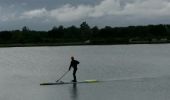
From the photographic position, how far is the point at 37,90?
37.5 m

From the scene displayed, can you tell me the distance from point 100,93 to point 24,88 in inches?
295

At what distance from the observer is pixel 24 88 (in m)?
39.2

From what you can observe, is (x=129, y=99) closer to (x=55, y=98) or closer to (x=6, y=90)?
(x=55, y=98)

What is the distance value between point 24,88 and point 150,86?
8997 millimetres

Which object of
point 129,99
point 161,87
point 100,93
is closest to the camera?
point 129,99

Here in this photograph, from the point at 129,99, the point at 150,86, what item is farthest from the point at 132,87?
the point at 129,99

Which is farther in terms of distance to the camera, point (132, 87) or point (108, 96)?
point (132, 87)

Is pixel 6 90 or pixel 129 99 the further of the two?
pixel 6 90

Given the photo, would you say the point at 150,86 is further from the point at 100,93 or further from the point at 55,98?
the point at 55,98

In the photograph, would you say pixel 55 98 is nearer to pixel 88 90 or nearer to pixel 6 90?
pixel 88 90

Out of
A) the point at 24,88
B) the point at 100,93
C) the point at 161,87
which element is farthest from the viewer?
the point at 24,88

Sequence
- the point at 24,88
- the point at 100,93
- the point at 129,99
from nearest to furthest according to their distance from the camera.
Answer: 1. the point at 129,99
2. the point at 100,93
3. the point at 24,88

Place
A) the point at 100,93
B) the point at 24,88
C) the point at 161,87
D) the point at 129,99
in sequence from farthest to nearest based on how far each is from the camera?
1. the point at 24,88
2. the point at 161,87
3. the point at 100,93
4. the point at 129,99

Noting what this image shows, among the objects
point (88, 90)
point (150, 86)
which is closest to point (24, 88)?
point (88, 90)
